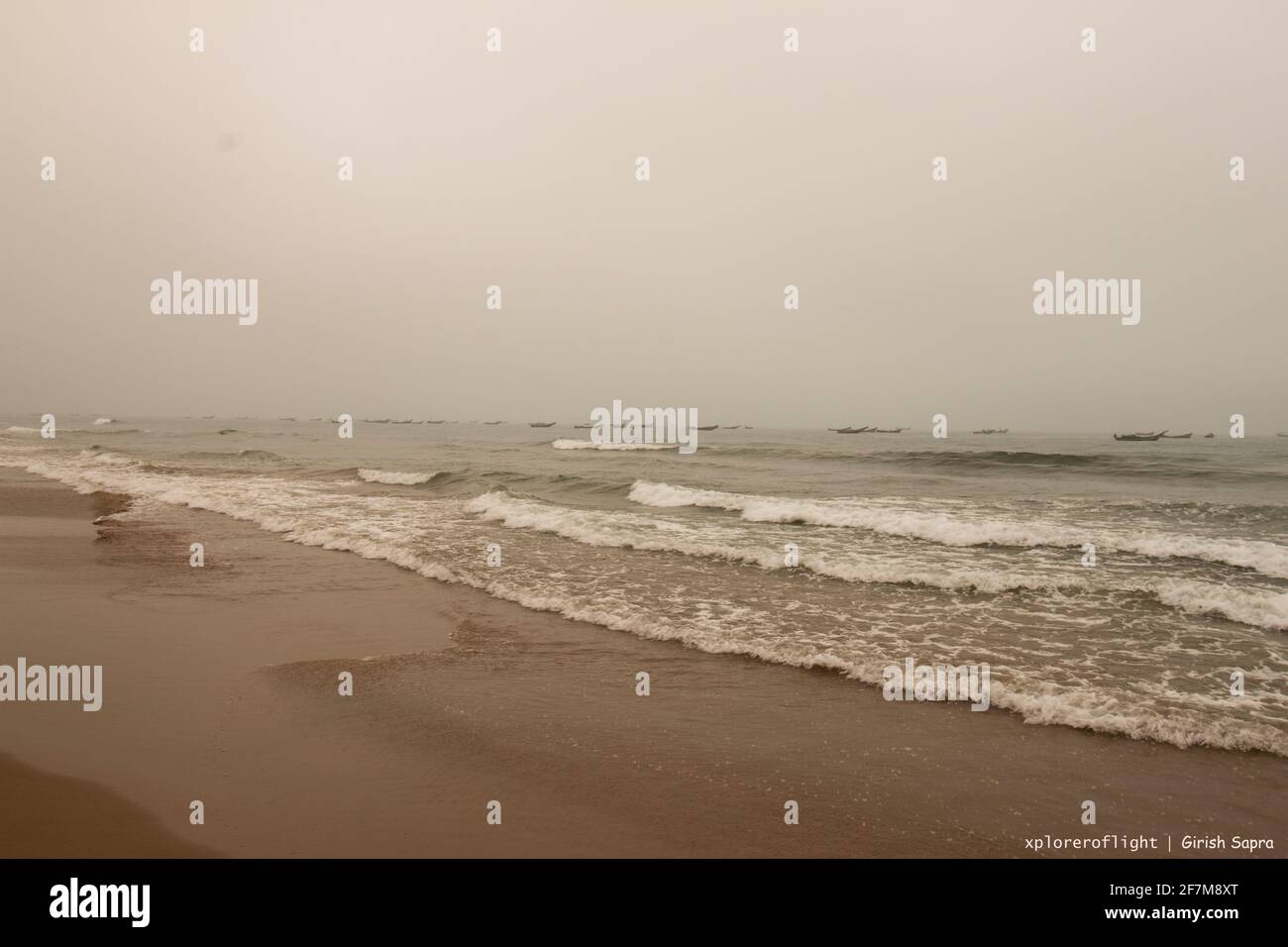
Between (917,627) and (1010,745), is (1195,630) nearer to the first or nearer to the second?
(917,627)

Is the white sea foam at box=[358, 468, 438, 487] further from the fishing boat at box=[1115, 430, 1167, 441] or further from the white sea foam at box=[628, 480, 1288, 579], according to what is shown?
the fishing boat at box=[1115, 430, 1167, 441]

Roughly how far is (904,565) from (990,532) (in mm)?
4303

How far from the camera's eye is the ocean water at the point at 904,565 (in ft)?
23.7

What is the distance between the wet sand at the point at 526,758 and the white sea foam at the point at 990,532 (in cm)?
975

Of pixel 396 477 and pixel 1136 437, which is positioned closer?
pixel 396 477

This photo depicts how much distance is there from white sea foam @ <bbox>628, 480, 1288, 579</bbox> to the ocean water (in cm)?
8

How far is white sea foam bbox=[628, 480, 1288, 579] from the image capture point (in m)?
13.2

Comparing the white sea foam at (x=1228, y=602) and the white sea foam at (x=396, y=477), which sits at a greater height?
the white sea foam at (x=396, y=477)

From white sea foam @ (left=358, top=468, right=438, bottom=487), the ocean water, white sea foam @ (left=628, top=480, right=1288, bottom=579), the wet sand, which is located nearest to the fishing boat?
the ocean water

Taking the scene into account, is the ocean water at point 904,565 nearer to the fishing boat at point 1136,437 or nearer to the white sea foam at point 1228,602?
the white sea foam at point 1228,602

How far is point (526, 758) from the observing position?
201 inches

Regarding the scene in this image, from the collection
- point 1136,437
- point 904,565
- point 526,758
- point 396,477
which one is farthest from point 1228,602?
point 1136,437

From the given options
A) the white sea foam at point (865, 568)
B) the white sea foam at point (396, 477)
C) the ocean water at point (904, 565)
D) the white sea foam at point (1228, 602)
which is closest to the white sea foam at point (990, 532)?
the ocean water at point (904, 565)

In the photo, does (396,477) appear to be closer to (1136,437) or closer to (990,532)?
(990,532)
